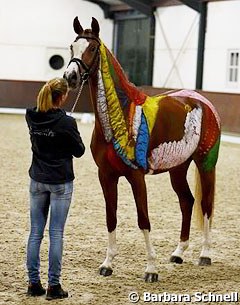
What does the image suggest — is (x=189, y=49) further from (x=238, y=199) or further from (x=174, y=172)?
(x=174, y=172)

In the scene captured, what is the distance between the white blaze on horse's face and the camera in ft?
12.5

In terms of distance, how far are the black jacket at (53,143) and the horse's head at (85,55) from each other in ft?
1.34

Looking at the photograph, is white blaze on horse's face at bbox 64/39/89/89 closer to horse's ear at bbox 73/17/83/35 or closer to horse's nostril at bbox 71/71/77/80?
horse's nostril at bbox 71/71/77/80

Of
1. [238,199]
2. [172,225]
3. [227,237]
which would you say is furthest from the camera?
[238,199]

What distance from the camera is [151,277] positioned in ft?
13.2

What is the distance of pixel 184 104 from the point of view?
178 inches

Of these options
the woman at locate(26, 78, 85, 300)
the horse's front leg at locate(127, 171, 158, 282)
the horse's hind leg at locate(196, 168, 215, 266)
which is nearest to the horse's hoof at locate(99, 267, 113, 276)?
the horse's front leg at locate(127, 171, 158, 282)

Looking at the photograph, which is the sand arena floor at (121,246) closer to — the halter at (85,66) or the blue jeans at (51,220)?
the blue jeans at (51,220)

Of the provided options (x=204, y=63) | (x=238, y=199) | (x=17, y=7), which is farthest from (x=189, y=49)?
(x=238, y=199)

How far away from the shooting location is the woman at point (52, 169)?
11.4 ft

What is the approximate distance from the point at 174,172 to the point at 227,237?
93 centimetres

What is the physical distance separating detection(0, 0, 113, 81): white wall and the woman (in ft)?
56.0

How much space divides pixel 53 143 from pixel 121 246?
1.63 meters

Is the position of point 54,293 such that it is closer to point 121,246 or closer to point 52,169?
point 52,169
